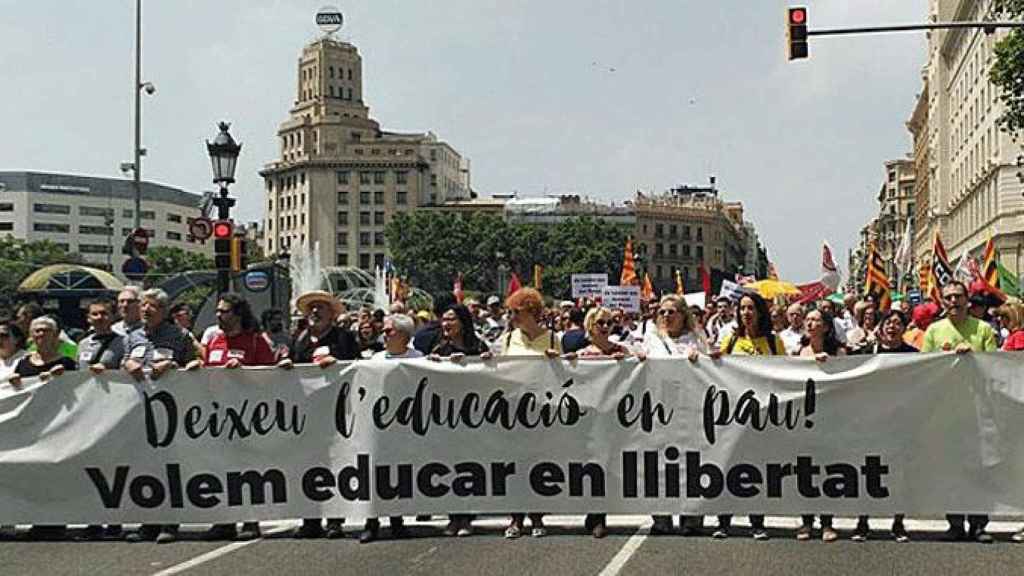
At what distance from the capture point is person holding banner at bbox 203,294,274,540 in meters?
10.4

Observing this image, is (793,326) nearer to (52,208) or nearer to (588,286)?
(588,286)

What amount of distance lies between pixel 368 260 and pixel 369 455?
170 metres

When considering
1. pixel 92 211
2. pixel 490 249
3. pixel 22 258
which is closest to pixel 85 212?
pixel 92 211

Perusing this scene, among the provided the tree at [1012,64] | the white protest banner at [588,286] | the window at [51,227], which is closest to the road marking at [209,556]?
the white protest banner at [588,286]

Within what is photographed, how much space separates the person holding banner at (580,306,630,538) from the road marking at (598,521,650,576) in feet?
0.83

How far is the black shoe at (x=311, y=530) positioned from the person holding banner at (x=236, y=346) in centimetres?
32

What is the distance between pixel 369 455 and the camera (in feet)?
34.0

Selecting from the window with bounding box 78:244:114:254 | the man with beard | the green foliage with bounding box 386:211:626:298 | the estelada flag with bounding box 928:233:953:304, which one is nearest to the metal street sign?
the estelada flag with bounding box 928:233:953:304

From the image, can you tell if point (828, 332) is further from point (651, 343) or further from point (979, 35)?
point (979, 35)

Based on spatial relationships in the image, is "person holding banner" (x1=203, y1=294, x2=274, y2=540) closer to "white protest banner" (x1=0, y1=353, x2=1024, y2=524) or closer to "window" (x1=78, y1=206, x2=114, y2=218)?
"white protest banner" (x1=0, y1=353, x2=1024, y2=524)

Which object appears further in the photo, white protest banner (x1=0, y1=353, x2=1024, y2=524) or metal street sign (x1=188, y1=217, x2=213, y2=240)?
metal street sign (x1=188, y1=217, x2=213, y2=240)

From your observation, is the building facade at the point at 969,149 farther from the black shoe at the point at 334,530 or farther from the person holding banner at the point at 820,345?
the black shoe at the point at 334,530

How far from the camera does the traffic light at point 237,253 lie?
18859 millimetres

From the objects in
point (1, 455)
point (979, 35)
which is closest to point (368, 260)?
point (979, 35)
